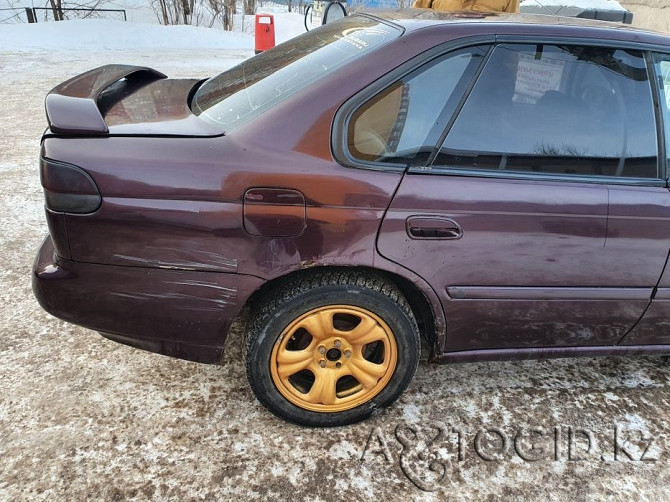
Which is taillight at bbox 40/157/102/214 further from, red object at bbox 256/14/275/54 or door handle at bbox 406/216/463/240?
red object at bbox 256/14/275/54

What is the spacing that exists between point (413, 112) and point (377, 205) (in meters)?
0.38

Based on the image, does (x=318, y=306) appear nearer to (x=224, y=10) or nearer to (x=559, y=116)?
(x=559, y=116)

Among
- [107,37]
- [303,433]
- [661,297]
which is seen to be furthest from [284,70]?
[107,37]

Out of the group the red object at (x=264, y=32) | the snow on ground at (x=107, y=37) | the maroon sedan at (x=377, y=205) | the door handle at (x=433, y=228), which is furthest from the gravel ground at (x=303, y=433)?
the snow on ground at (x=107, y=37)

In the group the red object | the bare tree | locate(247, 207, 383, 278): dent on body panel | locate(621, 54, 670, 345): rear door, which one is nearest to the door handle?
locate(247, 207, 383, 278): dent on body panel

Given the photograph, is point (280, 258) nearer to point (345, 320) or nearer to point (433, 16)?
point (345, 320)

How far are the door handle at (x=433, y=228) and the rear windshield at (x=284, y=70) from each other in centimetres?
65

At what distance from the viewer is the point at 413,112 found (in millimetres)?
1920

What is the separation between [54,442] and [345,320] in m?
1.23

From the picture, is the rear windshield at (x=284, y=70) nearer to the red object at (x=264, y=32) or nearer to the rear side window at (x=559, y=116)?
the rear side window at (x=559, y=116)

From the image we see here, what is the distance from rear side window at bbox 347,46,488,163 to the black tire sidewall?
0.52 meters

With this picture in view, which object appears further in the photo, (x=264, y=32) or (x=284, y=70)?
(x=264, y=32)

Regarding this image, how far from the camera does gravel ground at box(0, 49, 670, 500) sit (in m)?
1.94

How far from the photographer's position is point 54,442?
2.04 metres
